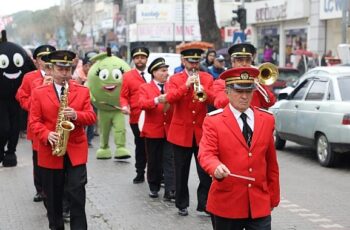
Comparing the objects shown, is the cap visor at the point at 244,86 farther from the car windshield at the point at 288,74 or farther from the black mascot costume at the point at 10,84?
the car windshield at the point at 288,74

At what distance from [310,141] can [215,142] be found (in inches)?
294

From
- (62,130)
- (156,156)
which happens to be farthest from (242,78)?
(156,156)

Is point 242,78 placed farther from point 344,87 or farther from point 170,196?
point 344,87

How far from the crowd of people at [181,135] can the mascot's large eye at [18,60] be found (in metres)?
2.12

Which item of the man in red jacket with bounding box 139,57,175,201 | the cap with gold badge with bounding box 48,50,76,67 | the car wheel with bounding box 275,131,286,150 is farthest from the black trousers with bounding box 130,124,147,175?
the car wheel with bounding box 275,131,286,150

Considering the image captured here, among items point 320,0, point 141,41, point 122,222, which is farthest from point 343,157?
point 141,41

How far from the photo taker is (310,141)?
12008mm

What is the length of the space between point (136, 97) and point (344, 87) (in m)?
3.66

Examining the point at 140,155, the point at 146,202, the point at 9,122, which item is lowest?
the point at 146,202

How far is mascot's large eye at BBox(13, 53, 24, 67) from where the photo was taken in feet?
36.7

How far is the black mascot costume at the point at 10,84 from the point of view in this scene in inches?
435

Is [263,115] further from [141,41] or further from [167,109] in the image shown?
[141,41]

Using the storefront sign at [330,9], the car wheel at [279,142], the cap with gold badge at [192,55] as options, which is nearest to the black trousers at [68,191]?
the cap with gold badge at [192,55]

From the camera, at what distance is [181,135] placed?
7738 mm
